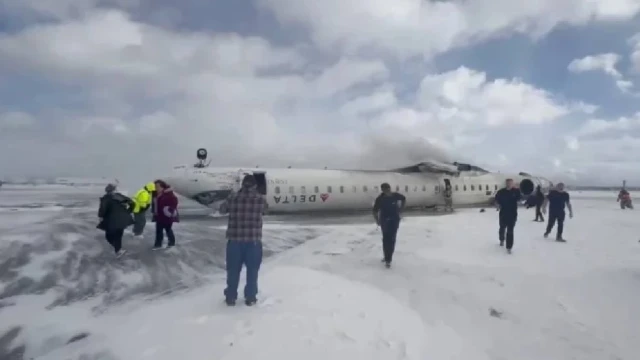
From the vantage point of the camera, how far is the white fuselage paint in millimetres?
23484

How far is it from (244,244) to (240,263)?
292 mm

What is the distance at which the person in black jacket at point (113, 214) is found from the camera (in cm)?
956

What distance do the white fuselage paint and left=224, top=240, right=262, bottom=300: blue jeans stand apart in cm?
1730

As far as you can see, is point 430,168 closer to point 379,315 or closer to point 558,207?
point 558,207

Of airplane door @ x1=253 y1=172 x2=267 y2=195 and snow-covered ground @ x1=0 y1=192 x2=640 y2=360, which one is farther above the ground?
airplane door @ x1=253 y1=172 x2=267 y2=195

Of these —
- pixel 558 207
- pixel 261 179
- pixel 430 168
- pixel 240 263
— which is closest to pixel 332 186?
pixel 261 179

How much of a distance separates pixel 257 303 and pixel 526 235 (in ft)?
36.6

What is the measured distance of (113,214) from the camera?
9617 millimetres

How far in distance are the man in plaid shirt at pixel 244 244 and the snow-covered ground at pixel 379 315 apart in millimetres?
262

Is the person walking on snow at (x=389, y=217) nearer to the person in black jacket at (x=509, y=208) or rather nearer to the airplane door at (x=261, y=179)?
the person in black jacket at (x=509, y=208)

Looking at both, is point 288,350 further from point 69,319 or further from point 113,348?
point 69,319

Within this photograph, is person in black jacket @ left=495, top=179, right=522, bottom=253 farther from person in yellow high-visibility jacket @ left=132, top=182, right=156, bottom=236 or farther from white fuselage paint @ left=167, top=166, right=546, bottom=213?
white fuselage paint @ left=167, top=166, right=546, bottom=213

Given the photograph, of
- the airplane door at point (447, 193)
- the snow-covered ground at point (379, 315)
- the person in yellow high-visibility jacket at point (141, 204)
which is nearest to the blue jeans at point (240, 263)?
the snow-covered ground at point (379, 315)

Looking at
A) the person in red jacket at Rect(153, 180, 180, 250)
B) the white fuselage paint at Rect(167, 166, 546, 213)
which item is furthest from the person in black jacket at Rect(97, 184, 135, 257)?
the white fuselage paint at Rect(167, 166, 546, 213)
